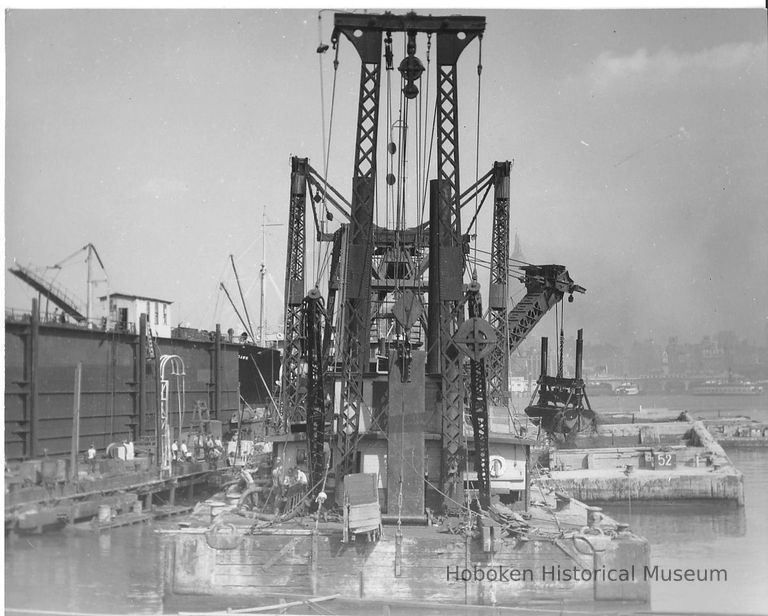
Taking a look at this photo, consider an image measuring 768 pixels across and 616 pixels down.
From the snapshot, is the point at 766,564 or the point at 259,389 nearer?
the point at 766,564

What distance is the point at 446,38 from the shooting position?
57.5 ft

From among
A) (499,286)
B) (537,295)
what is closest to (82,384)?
(499,286)

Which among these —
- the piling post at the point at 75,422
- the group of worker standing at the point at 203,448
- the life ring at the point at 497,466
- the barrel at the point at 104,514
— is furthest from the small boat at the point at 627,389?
the piling post at the point at 75,422

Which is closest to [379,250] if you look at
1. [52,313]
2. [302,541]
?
[52,313]

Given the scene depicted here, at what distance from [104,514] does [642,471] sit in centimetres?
2152

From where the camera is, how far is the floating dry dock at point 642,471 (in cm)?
2916

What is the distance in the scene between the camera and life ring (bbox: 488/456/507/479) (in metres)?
18.9

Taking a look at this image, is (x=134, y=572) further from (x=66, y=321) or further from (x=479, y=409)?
(x=479, y=409)

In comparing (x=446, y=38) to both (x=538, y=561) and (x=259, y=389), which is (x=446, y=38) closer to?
(x=538, y=561)

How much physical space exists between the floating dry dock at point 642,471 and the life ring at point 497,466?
8491mm

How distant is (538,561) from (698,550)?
10556mm

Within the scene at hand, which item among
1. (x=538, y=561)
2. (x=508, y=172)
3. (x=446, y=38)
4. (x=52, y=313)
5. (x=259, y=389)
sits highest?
(x=446, y=38)

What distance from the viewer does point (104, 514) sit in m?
18.7

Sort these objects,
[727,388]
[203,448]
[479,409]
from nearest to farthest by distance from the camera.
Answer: [479,409]
[203,448]
[727,388]
